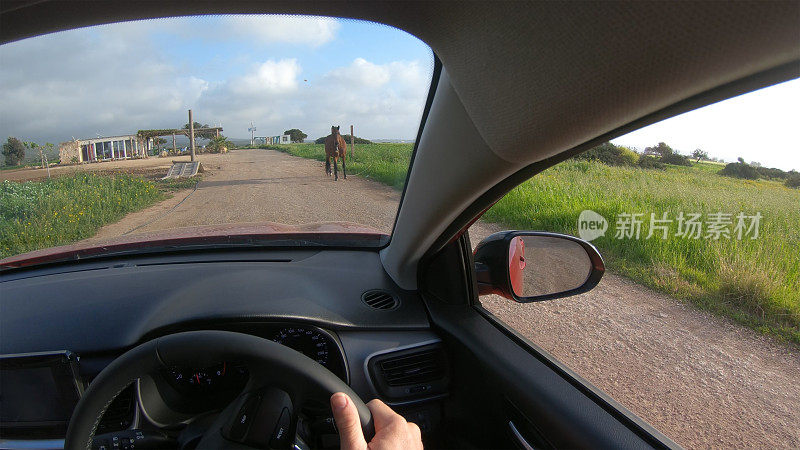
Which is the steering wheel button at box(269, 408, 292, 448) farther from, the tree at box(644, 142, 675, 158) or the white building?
the white building

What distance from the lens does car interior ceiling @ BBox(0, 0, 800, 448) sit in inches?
29.0

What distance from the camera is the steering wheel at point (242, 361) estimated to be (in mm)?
1396

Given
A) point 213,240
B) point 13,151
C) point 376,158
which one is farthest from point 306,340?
point 13,151

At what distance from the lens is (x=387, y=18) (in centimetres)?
119

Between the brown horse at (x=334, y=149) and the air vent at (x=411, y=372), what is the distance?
1279mm

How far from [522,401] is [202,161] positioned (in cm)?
225

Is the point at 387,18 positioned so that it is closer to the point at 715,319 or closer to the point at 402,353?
the point at 402,353

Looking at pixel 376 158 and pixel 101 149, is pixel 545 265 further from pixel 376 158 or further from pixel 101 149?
pixel 101 149

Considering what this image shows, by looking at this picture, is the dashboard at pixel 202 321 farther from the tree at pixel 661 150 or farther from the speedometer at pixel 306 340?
the tree at pixel 661 150

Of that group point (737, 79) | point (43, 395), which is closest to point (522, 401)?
point (737, 79)

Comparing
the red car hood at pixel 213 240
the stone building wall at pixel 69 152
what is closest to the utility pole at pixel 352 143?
the red car hood at pixel 213 240

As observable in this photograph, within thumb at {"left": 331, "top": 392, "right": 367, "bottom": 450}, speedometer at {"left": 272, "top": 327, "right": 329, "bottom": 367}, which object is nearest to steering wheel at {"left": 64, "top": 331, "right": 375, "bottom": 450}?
thumb at {"left": 331, "top": 392, "right": 367, "bottom": 450}

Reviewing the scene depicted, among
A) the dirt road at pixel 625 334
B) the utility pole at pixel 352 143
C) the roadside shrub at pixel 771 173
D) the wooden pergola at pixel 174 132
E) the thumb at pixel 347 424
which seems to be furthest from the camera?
the utility pole at pixel 352 143

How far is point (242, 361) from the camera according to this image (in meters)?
1.42
